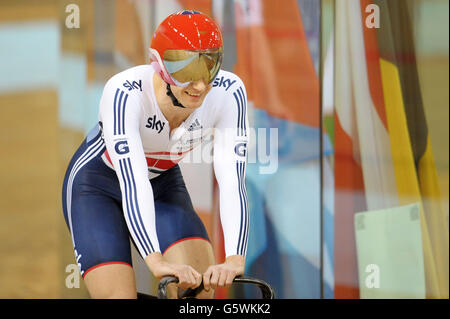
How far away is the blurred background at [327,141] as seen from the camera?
12.5 ft

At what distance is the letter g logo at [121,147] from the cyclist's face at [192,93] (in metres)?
0.22

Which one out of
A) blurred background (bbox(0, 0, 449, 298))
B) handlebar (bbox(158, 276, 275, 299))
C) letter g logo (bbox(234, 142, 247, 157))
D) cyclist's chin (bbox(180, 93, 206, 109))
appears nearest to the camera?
handlebar (bbox(158, 276, 275, 299))

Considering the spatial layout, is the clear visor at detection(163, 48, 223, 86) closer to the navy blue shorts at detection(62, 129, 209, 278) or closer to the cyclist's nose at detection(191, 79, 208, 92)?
the cyclist's nose at detection(191, 79, 208, 92)

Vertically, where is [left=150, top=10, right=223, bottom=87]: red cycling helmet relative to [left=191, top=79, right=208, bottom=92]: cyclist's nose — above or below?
above

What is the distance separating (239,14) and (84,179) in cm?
181

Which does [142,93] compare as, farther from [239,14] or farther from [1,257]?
[1,257]

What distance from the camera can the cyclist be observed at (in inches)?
76.8

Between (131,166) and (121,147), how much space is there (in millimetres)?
68

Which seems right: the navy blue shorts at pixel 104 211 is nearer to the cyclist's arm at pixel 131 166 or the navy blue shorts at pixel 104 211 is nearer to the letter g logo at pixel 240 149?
the cyclist's arm at pixel 131 166

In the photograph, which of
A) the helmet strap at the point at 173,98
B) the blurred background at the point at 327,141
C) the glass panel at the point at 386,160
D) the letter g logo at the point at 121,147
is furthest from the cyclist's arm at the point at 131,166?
the glass panel at the point at 386,160

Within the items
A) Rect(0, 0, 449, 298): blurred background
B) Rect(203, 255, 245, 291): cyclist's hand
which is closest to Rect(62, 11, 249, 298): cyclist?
Rect(203, 255, 245, 291): cyclist's hand

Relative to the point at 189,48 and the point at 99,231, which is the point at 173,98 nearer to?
the point at 189,48

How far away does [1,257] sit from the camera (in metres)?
4.03

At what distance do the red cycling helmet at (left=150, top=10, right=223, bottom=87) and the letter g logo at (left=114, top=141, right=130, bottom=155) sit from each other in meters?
0.24
